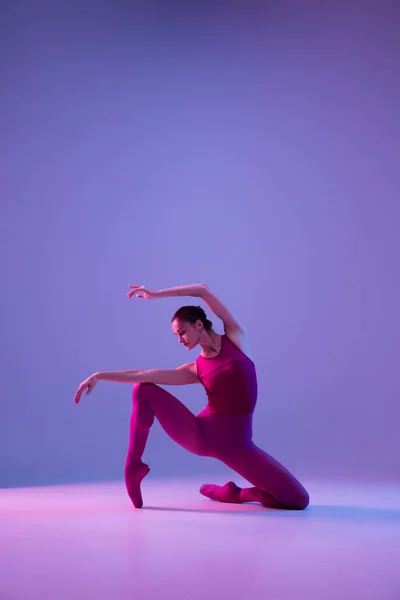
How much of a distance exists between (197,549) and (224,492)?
4.02 feet

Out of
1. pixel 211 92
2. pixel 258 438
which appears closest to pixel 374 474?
pixel 258 438

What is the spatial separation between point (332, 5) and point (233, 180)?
1.46 meters

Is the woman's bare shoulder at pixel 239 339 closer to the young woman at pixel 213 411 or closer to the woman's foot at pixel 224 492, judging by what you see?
the young woman at pixel 213 411

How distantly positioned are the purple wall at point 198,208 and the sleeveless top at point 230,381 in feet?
5.98

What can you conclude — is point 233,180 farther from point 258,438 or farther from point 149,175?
point 258,438

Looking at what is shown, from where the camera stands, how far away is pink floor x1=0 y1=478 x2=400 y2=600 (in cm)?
220

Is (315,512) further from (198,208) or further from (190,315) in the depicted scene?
(198,208)

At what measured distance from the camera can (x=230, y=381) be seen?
3.68 meters

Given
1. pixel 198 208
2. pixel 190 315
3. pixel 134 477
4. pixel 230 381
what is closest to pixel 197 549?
pixel 134 477

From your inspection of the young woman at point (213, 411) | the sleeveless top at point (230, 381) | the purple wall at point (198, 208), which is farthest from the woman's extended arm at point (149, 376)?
the purple wall at point (198, 208)

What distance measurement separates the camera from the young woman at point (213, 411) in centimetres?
363

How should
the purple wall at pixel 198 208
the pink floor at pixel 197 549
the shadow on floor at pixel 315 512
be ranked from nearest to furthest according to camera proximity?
the pink floor at pixel 197 549, the shadow on floor at pixel 315 512, the purple wall at pixel 198 208

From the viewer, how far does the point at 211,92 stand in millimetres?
6152

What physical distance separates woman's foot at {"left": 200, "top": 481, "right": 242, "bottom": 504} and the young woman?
16cm
